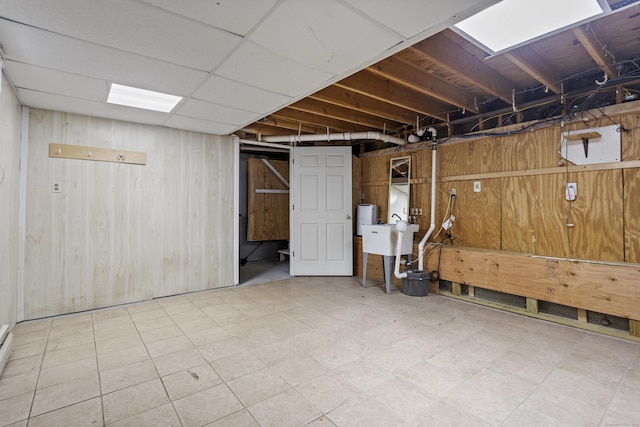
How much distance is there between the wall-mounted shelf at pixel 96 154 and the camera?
324 cm

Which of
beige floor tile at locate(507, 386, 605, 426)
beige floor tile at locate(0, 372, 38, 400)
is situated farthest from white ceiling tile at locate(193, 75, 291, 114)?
beige floor tile at locate(507, 386, 605, 426)

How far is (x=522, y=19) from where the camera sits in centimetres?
203

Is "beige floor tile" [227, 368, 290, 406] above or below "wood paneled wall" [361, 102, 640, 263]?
below

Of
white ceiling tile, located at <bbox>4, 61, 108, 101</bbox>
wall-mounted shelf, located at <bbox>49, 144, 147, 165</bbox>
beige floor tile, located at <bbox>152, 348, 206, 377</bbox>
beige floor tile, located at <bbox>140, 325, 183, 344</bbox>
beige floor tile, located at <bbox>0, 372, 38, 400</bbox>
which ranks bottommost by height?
beige floor tile, located at <bbox>0, 372, 38, 400</bbox>

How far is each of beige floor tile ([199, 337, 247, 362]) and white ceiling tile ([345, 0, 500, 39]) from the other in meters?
2.58

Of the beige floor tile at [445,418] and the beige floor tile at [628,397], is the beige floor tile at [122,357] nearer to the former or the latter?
the beige floor tile at [445,418]

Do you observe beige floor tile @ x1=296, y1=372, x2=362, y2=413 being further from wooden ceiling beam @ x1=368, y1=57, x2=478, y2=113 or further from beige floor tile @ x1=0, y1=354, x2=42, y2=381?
wooden ceiling beam @ x1=368, y1=57, x2=478, y2=113

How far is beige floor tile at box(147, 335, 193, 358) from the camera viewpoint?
2432mm

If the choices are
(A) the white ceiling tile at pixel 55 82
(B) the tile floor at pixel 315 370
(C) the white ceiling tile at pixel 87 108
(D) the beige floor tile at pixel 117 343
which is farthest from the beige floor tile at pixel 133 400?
(C) the white ceiling tile at pixel 87 108

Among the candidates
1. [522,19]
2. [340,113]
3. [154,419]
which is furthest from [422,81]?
[154,419]

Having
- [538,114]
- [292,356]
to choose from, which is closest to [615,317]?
[538,114]

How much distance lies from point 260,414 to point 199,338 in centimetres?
127

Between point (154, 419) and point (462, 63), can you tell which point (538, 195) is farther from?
point (154, 419)

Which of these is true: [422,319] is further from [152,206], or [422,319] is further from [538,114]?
[152,206]
